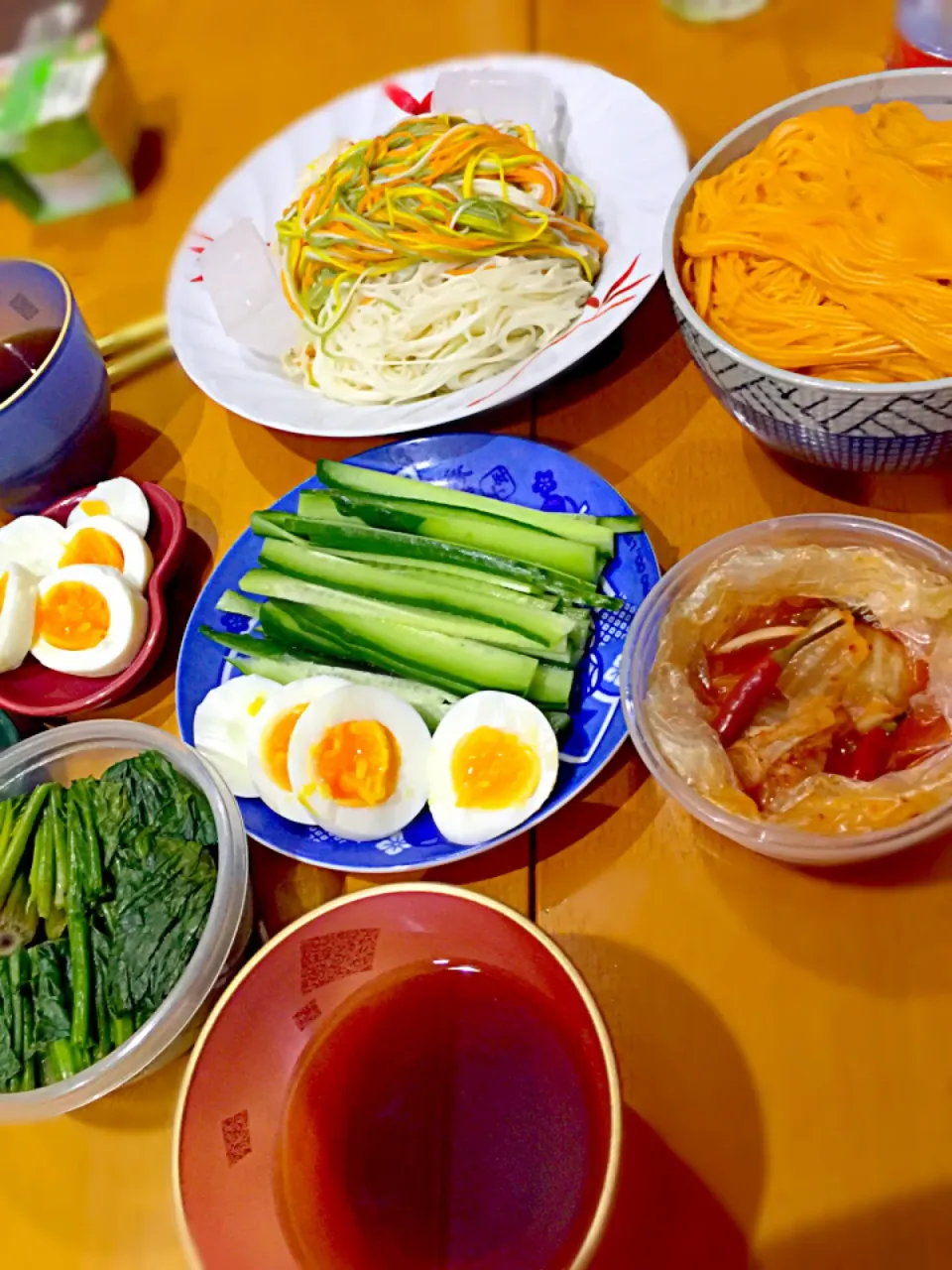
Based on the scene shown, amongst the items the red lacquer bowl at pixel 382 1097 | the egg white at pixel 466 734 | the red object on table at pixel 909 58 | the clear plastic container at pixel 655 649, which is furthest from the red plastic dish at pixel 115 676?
the red object on table at pixel 909 58

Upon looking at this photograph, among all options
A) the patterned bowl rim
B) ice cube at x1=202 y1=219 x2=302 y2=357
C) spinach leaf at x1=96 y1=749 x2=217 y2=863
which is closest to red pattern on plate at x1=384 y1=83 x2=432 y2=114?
ice cube at x1=202 y1=219 x2=302 y2=357

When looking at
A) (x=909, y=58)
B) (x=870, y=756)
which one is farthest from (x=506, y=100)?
(x=870, y=756)

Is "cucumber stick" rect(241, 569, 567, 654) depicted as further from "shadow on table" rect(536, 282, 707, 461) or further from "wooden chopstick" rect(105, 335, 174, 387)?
"wooden chopstick" rect(105, 335, 174, 387)

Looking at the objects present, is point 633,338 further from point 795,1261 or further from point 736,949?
point 795,1261

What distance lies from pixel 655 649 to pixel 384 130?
1301mm

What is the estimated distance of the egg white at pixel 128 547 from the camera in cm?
142

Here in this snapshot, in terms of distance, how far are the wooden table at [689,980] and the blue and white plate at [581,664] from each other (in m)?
0.07

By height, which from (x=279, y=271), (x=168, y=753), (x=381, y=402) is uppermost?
(x=279, y=271)

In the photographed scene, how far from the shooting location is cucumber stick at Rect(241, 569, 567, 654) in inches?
48.9

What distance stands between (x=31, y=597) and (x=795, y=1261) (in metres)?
1.28

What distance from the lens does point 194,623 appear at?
1396mm

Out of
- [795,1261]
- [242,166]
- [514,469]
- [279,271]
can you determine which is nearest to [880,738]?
[795,1261]

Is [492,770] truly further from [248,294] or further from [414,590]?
[248,294]

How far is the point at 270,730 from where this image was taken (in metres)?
1.22
